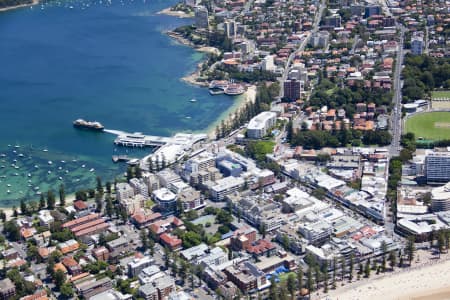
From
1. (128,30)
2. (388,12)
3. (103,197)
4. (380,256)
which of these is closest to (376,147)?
(380,256)

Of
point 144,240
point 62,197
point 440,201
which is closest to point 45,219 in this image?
point 62,197

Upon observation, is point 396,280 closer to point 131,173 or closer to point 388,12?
point 131,173

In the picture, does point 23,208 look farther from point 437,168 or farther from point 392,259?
point 437,168

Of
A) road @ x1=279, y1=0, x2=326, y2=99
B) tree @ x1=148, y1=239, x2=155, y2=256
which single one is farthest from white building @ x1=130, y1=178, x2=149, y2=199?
road @ x1=279, y1=0, x2=326, y2=99

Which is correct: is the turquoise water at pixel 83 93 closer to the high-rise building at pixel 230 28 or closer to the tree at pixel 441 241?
the high-rise building at pixel 230 28

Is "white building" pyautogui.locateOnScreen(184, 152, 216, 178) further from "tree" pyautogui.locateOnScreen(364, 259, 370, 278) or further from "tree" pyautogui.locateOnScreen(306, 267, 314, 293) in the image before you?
"tree" pyautogui.locateOnScreen(364, 259, 370, 278)

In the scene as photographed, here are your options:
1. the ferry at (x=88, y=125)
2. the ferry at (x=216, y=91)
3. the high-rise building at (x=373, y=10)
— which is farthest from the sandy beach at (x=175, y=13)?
the ferry at (x=88, y=125)
